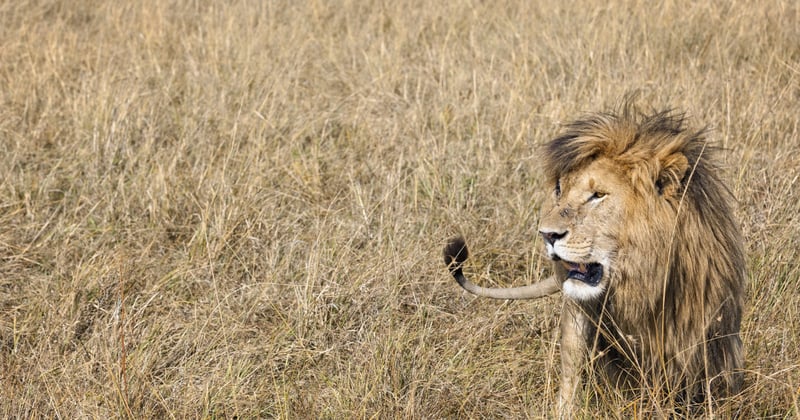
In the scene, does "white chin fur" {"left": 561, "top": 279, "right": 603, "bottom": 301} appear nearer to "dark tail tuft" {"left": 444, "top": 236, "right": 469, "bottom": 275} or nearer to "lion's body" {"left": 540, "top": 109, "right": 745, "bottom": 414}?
"lion's body" {"left": 540, "top": 109, "right": 745, "bottom": 414}

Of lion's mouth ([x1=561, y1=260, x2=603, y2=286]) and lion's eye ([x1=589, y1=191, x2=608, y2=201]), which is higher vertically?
lion's eye ([x1=589, y1=191, x2=608, y2=201])

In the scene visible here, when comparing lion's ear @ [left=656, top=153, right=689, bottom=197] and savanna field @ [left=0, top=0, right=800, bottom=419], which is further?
savanna field @ [left=0, top=0, right=800, bottom=419]

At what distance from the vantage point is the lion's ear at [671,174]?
2.50m

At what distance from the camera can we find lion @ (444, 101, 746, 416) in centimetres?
249

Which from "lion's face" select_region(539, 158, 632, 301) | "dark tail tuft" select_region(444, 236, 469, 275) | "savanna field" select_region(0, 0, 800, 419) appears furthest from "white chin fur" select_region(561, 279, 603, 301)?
"dark tail tuft" select_region(444, 236, 469, 275)

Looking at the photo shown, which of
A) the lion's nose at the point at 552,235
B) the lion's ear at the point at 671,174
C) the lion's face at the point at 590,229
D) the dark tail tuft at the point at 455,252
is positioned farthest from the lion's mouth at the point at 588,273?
the dark tail tuft at the point at 455,252

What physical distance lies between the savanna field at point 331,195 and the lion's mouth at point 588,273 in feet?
1.16

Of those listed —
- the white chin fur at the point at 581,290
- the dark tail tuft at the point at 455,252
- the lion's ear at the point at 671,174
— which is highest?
the lion's ear at the point at 671,174

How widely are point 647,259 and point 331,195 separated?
205 centimetres

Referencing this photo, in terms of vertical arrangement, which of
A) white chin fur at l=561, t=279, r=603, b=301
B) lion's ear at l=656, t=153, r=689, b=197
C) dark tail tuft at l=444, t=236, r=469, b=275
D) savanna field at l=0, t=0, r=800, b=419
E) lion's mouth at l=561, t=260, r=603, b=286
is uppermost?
lion's ear at l=656, t=153, r=689, b=197

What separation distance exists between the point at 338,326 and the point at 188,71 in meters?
2.63

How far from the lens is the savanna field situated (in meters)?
2.95

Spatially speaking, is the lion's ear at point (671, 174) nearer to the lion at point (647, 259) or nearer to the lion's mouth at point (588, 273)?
the lion at point (647, 259)

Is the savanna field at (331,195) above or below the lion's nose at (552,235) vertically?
below
